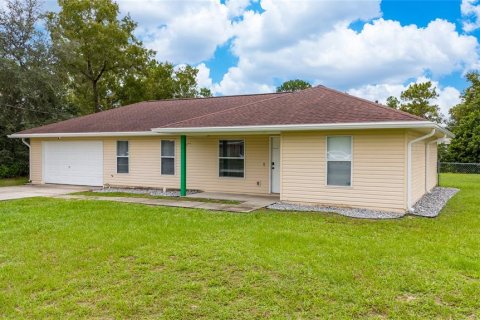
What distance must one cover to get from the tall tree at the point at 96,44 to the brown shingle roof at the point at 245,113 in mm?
12730

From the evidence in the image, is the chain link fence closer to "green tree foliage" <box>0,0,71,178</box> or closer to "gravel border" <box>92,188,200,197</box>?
"gravel border" <box>92,188,200,197</box>

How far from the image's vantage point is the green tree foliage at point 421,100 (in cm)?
3597

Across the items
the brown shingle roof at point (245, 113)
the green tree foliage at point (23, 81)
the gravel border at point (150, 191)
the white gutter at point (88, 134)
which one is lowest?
the gravel border at point (150, 191)

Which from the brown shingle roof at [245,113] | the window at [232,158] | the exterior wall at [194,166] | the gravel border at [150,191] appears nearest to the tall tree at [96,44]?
the brown shingle roof at [245,113]

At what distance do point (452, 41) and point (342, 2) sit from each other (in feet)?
36.9

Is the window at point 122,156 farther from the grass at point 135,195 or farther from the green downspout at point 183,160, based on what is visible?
the green downspout at point 183,160

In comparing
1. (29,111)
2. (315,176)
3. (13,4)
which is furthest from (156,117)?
(13,4)

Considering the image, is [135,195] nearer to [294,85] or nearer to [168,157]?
[168,157]

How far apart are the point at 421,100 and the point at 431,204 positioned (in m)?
30.3

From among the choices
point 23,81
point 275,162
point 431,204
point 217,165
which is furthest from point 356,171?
point 23,81

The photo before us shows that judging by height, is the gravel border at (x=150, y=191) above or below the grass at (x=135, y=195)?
above

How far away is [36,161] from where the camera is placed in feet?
52.1

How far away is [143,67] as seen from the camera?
30938mm

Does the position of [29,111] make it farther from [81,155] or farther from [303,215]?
[303,215]
